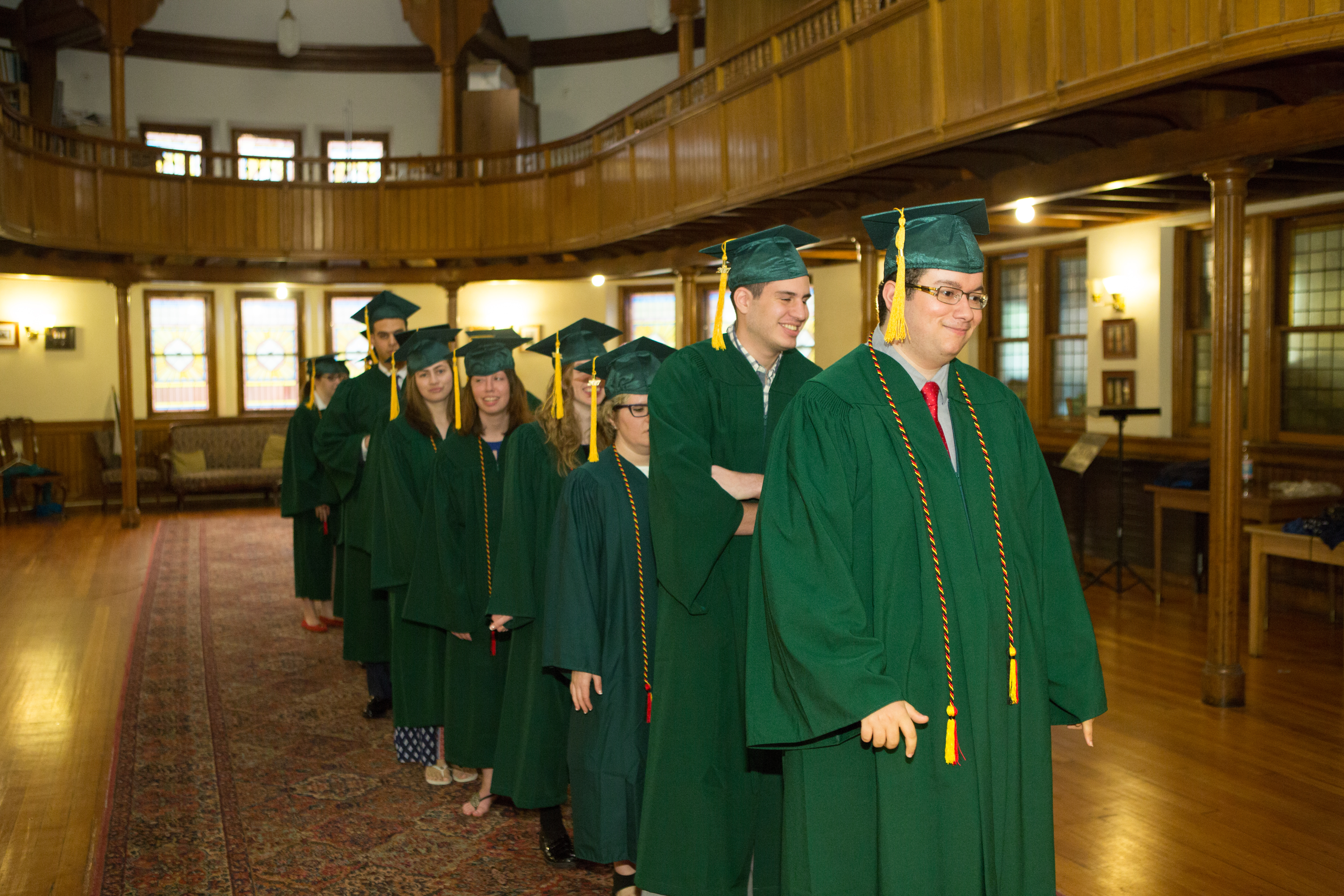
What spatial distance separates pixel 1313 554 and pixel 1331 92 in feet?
8.93

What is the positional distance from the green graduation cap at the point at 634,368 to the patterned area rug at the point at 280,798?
1698mm

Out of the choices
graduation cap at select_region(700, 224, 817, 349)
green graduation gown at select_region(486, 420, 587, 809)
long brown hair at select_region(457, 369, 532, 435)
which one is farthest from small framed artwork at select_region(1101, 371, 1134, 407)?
graduation cap at select_region(700, 224, 817, 349)

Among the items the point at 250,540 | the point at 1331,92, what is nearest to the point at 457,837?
the point at 1331,92

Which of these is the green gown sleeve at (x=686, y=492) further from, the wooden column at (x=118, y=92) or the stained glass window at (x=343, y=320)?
the stained glass window at (x=343, y=320)

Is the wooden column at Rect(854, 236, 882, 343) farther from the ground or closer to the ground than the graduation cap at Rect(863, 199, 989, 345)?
farther from the ground

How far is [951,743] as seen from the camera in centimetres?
217

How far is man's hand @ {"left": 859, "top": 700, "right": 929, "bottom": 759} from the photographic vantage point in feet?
6.70

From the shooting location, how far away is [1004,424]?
7.84 feet

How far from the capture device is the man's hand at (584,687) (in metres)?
3.37

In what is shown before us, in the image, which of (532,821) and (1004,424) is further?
(532,821)

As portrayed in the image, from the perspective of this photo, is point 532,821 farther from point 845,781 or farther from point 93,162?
point 93,162

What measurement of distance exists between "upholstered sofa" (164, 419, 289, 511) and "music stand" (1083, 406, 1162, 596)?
11.3m

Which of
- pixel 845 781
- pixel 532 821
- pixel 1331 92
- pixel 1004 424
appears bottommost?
pixel 532 821

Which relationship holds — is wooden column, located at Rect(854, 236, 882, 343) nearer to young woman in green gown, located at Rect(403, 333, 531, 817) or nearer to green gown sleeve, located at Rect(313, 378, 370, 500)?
green gown sleeve, located at Rect(313, 378, 370, 500)
